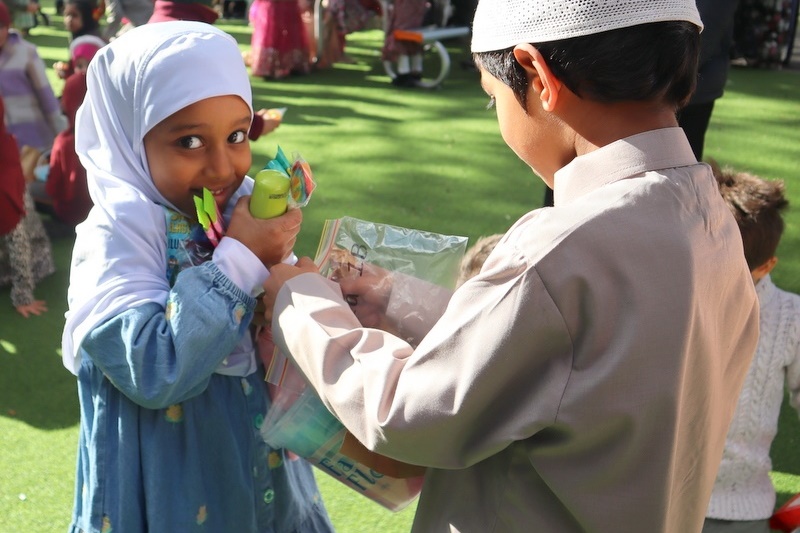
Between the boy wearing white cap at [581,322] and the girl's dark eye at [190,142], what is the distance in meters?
0.58

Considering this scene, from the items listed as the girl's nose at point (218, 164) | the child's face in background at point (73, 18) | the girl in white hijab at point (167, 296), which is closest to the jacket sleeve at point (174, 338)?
the girl in white hijab at point (167, 296)

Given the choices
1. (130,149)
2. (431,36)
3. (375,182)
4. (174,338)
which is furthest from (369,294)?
(431,36)

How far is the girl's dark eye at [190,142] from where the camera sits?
175 cm

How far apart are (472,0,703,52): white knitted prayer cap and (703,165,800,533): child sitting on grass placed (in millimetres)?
1473

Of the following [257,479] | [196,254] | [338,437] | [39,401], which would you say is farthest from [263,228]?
[39,401]

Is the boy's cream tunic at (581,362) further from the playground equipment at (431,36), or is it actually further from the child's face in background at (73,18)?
the playground equipment at (431,36)

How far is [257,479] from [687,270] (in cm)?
111

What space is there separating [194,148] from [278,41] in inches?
324

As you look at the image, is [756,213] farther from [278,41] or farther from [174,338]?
[278,41]

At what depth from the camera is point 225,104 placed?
1.76 meters

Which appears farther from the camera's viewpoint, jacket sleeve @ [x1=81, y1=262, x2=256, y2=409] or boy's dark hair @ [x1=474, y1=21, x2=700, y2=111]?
jacket sleeve @ [x1=81, y1=262, x2=256, y2=409]

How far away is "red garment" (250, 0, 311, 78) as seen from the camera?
9578 mm

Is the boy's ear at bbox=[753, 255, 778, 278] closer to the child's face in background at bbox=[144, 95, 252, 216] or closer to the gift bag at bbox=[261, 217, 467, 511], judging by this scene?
the gift bag at bbox=[261, 217, 467, 511]

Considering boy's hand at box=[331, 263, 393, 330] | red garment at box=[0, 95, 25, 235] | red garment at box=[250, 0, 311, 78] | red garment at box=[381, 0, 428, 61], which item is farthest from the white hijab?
red garment at box=[250, 0, 311, 78]
